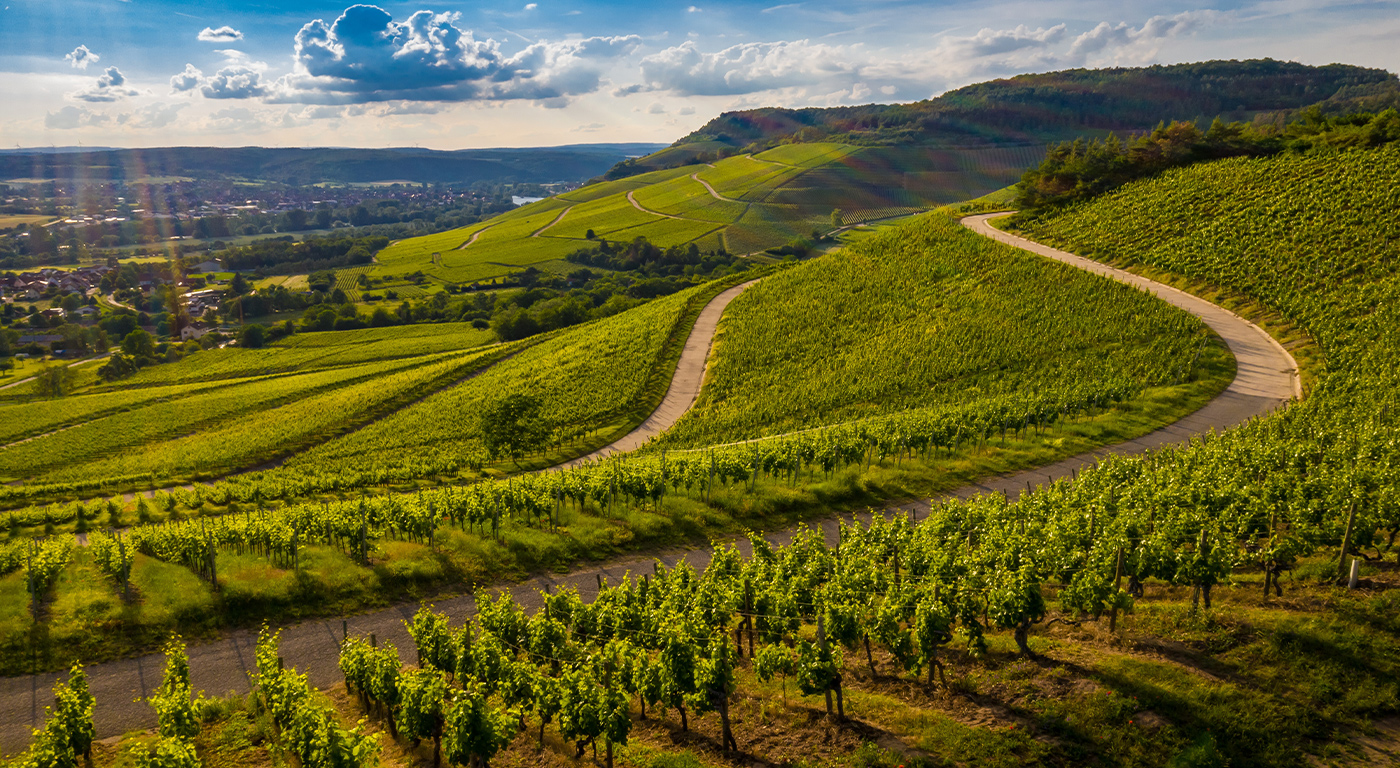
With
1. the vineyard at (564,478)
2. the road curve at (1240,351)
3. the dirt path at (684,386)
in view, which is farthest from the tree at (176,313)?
the road curve at (1240,351)

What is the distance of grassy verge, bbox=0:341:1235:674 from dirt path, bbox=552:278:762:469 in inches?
791

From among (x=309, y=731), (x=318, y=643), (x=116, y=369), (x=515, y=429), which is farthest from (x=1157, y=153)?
(x=116, y=369)

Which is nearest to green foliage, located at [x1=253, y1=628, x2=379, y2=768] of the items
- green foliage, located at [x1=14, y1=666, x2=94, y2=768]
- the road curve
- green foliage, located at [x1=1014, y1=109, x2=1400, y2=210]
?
green foliage, located at [x1=14, y1=666, x2=94, y2=768]

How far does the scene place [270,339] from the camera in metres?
159

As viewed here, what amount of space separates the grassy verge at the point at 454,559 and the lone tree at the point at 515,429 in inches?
787

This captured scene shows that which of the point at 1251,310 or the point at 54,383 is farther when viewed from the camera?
the point at 54,383

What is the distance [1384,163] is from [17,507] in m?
133

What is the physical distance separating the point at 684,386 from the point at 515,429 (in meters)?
20.1

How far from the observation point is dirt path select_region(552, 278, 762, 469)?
188 ft

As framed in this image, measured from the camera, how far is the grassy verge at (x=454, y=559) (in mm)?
24547

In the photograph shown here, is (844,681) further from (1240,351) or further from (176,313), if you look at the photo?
(176,313)

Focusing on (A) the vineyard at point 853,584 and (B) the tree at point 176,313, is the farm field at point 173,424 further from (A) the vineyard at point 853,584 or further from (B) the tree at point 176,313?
(B) the tree at point 176,313

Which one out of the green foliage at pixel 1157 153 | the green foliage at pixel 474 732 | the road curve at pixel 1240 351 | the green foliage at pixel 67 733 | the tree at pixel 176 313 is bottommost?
the tree at pixel 176 313

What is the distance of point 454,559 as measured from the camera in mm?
30156
